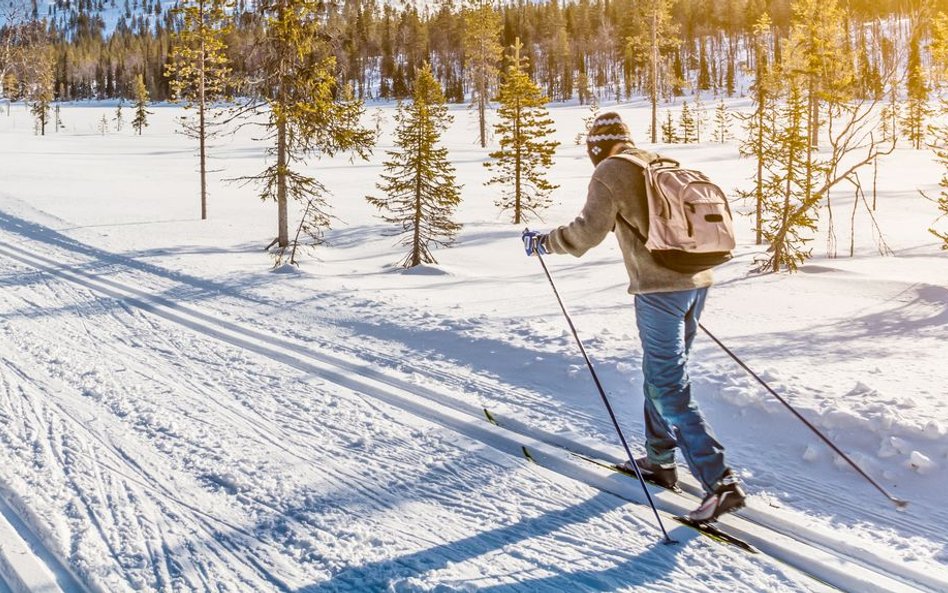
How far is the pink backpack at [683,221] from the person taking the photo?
3.43m

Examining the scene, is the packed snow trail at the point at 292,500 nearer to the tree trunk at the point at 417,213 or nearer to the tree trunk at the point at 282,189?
the tree trunk at the point at 417,213

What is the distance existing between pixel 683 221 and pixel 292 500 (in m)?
2.71

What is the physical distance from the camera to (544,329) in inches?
302

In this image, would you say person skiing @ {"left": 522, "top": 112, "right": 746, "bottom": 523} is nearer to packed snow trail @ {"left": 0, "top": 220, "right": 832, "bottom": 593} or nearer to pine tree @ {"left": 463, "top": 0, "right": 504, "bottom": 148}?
packed snow trail @ {"left": 0, "top": 220, "right": 832, "bottom": 593}

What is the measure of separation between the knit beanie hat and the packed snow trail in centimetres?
202

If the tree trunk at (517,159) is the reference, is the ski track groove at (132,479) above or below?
below

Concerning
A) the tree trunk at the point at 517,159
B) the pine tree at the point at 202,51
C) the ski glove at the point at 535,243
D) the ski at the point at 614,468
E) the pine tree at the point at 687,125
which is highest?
the pine tree at the point at 687,125

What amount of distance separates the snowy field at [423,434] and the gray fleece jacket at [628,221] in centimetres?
129

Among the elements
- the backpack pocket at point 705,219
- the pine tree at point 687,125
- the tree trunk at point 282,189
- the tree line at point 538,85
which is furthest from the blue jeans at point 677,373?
the pine tree at point 687,125

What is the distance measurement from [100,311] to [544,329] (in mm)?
5728

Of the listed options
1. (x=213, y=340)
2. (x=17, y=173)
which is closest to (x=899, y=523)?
(x=213, y=340)

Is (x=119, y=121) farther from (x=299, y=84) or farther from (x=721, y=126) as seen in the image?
(x=299, y=84)

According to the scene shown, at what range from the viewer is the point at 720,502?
353 centimetres

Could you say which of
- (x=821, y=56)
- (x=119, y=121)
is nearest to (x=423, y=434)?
(x=821, y=56)
